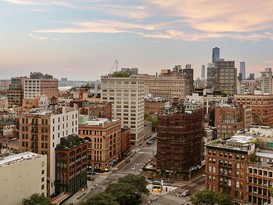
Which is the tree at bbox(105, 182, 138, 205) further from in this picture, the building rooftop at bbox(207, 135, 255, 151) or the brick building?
the brick building

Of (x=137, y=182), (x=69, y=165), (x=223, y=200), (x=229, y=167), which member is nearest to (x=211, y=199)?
(x=223, y=200)

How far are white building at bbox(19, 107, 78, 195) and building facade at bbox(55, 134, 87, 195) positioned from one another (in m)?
1.69

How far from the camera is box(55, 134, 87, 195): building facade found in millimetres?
128500

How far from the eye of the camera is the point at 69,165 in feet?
423

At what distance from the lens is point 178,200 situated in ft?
417

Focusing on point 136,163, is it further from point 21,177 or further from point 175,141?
point 21,177

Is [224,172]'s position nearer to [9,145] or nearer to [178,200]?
[178,200]

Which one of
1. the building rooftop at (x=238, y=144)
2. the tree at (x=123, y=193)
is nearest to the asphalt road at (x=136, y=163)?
the tree at (x=123, y=193)

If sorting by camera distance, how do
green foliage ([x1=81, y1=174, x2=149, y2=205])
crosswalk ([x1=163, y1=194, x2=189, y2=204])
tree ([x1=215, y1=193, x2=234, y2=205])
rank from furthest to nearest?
crosswalk ([x1=163, y1=194, x2=189, y2=204]) → tree ([x1=215, y1=193, x2=234, y2=205]) → green foliage ([x1=81, y1=174, x2=149, y2=205])

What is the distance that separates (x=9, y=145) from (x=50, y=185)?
6144cm

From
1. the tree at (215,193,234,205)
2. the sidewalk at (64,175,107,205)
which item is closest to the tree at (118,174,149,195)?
the sidewalk at (64,175,107,205)

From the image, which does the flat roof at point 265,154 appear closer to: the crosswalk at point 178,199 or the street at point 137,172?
the street at point 137,172

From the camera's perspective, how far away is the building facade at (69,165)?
128 metres

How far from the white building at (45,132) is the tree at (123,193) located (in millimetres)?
24282
